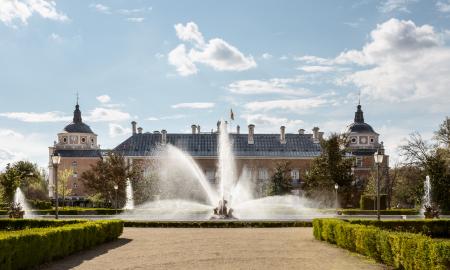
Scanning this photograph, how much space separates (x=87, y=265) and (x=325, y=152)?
40.1m

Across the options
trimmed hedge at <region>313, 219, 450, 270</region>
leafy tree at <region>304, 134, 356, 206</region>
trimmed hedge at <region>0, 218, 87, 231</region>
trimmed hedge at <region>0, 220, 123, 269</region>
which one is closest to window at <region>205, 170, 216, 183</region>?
leafy tree at <region>304, 134, 356, 206</region>

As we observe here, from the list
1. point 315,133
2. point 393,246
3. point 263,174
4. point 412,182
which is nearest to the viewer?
point 393,246

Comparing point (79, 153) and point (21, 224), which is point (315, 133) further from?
point (21, 224)

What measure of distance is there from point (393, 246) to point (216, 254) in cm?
478

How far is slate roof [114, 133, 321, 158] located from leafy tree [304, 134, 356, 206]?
1922cm

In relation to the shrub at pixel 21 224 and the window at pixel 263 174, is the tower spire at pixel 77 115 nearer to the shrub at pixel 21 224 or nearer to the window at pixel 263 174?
the window at pixel 263 174

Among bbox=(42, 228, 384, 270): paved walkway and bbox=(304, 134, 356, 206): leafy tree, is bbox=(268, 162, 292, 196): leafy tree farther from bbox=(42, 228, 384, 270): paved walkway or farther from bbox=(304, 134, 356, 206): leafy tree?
bbox=(42, 228, 384, 270): paved walkway

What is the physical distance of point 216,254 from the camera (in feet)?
51.5

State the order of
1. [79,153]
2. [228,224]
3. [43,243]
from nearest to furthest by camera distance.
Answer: [43,243]
[228,224]
[79,153]

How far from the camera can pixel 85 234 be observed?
57.0ft

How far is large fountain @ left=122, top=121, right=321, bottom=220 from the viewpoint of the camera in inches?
1320

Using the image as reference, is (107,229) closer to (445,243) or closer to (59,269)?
(59,269)

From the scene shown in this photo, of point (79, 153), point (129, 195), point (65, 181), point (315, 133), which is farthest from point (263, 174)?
point (79, 153)

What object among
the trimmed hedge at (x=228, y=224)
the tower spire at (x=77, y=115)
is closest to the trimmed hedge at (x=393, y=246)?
the trimmed hedge at (x=228, y=224)
